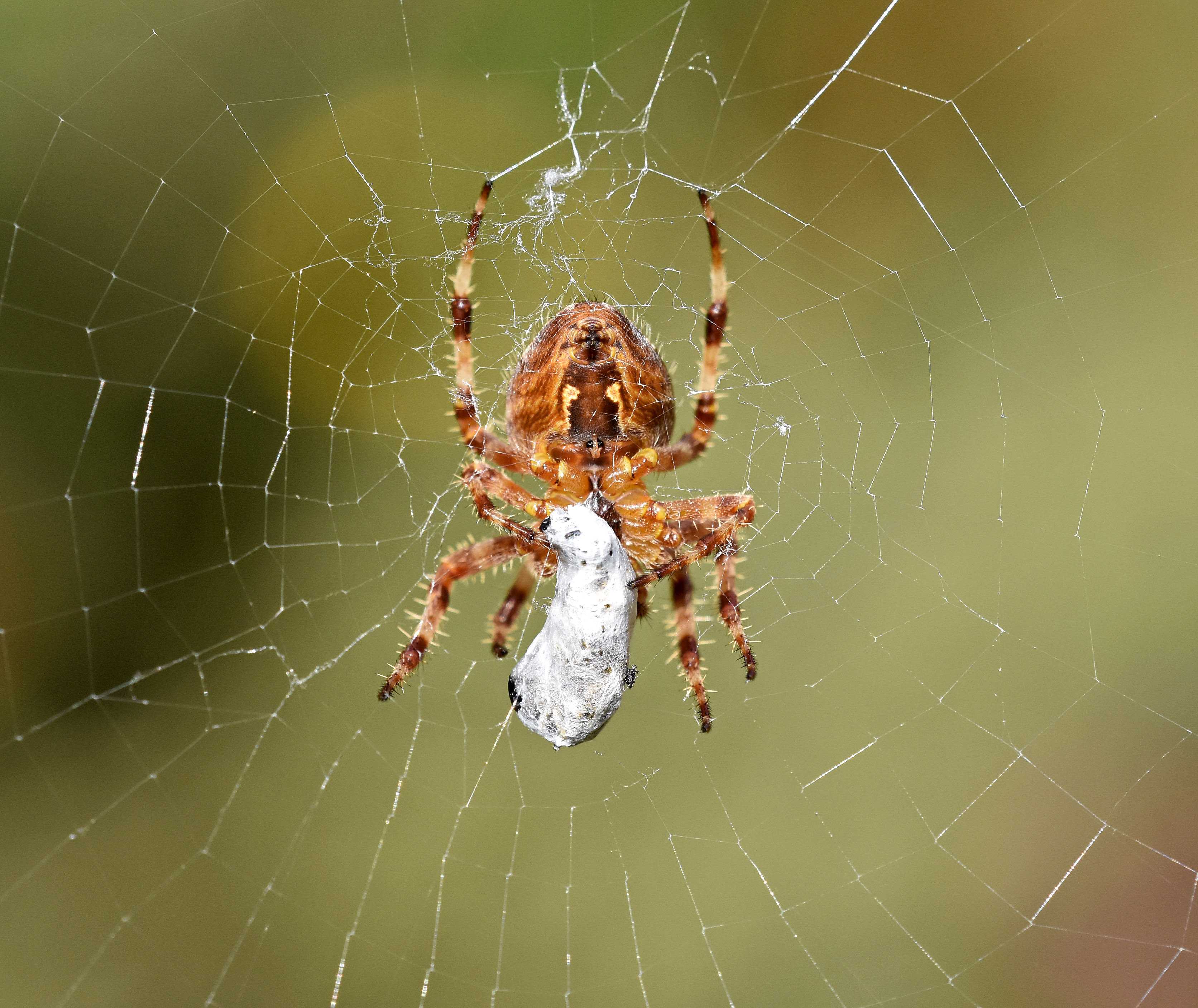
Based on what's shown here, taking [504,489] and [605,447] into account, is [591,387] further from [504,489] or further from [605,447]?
[504,489]

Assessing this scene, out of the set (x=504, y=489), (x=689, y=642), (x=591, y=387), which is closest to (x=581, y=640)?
(x=689, y=642)

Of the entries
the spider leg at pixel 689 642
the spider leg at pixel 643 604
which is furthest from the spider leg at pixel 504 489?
the spider leg at pixel 689 642

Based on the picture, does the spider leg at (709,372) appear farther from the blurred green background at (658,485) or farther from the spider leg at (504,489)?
the blurred green background at (658,485)

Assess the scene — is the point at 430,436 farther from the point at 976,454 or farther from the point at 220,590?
the point at 976,454

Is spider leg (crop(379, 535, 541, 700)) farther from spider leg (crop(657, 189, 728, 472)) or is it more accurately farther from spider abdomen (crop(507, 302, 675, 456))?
spider leg (crop(657, 189, 728, 472))

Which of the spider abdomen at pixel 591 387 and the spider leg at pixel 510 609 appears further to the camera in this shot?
the spider leg at pixel 510 609

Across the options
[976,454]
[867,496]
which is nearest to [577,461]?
[867,496]

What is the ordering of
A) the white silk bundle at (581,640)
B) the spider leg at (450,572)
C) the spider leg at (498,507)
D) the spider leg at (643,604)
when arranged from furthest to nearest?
the spider leg at (450,572), the spider leg at (643,604), the spider leg at (498,507), the white silk bundle at (581,640)

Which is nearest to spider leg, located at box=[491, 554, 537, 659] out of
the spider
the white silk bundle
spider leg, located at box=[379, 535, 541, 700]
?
spider leg, located at box=[379, 535, 541, 700]
